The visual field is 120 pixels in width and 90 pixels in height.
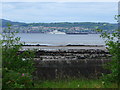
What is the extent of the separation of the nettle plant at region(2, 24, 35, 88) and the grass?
84 cm

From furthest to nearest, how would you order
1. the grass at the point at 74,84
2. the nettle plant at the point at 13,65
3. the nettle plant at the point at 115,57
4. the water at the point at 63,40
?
the water at the point at 63,40 < the grass at the point at 74,84 < the nettle plant at the point at 115,57 < the nettle plant at the point at 13,65

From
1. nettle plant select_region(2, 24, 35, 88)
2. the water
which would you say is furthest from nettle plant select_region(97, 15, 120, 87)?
the water

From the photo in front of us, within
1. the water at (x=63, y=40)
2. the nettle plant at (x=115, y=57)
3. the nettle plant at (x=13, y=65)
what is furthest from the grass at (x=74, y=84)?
the water at (x=63, y=40)

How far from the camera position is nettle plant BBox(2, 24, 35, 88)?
229 inches

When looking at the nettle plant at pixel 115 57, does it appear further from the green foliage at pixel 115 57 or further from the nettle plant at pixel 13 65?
the nettle plant at pixel 13 65

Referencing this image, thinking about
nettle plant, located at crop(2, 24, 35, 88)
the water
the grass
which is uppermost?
nettle plant, located at crop(2, 24, 35, 88)

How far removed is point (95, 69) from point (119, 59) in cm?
234

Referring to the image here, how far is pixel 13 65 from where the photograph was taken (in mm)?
6551

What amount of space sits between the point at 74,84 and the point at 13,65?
2012 mm

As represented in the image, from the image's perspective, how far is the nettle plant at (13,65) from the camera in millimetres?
5820

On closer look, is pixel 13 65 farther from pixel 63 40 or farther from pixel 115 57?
pixel 63 40

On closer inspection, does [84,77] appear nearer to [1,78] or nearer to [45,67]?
[45,67]

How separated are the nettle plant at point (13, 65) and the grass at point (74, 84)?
0.84 m

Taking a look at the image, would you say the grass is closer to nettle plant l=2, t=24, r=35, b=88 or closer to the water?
nettle plant l=2, t=24, r=35, b=88
